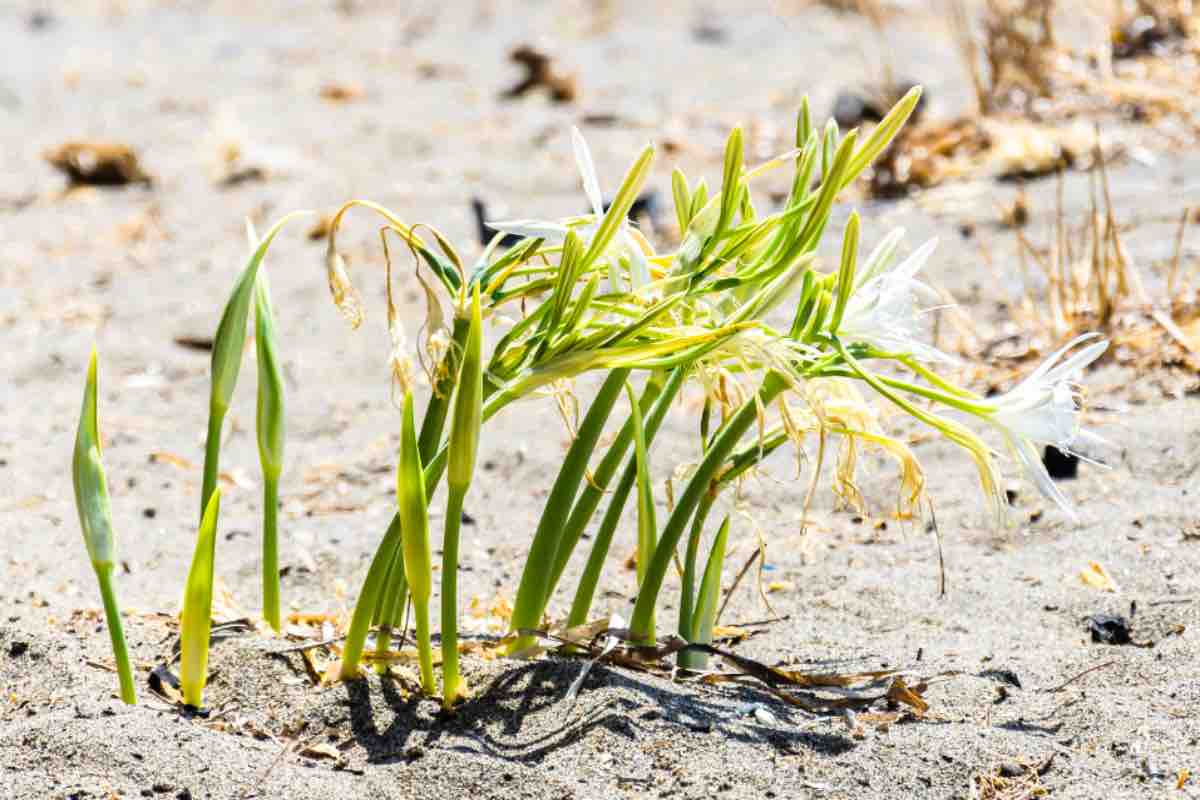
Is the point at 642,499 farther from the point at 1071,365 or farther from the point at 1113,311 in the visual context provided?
the point at 1113,311

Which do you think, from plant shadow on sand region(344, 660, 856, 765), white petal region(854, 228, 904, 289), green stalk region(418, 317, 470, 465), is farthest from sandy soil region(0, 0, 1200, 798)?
white petal region(854, 228, 904, 289)

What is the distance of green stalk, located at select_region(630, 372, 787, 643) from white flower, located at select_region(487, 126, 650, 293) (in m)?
0.17

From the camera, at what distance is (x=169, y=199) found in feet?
17.2

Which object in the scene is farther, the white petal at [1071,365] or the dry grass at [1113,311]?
the dry grass at [1113,311]

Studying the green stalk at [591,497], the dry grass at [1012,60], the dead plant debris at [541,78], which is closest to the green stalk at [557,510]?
the green stalk at [591,497]

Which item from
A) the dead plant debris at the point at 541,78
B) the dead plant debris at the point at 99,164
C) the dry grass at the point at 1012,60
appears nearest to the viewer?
the dry grass at the point at 1012,60

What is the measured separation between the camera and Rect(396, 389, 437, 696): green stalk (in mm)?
1477

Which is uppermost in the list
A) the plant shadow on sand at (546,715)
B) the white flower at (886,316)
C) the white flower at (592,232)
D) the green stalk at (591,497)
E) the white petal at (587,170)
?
the white petal at (587,170)

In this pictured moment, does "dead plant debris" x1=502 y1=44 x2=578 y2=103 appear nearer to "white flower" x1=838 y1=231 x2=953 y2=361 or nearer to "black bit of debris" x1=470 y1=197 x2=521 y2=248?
"black bit of debris" x1=470 y1=197 x2=521 y2=248

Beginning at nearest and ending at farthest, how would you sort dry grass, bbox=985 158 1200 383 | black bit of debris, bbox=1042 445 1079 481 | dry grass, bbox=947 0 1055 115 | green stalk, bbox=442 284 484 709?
1. green stalk, bbox=442 284 484 709
2. black bit of debris, bbox=1042 445 1079 481
3. dry grass, bbox=985 158 1200 383
4. dry grass, bbox=947 0 1055 115

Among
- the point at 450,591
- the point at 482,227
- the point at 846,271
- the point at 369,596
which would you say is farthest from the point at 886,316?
the point at 482,227

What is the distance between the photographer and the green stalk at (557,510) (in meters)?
1.66

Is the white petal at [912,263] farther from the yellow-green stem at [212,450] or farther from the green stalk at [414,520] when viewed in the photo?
the yellow-green stem at [212,450]

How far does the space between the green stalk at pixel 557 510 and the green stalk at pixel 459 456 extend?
0.40 ft
